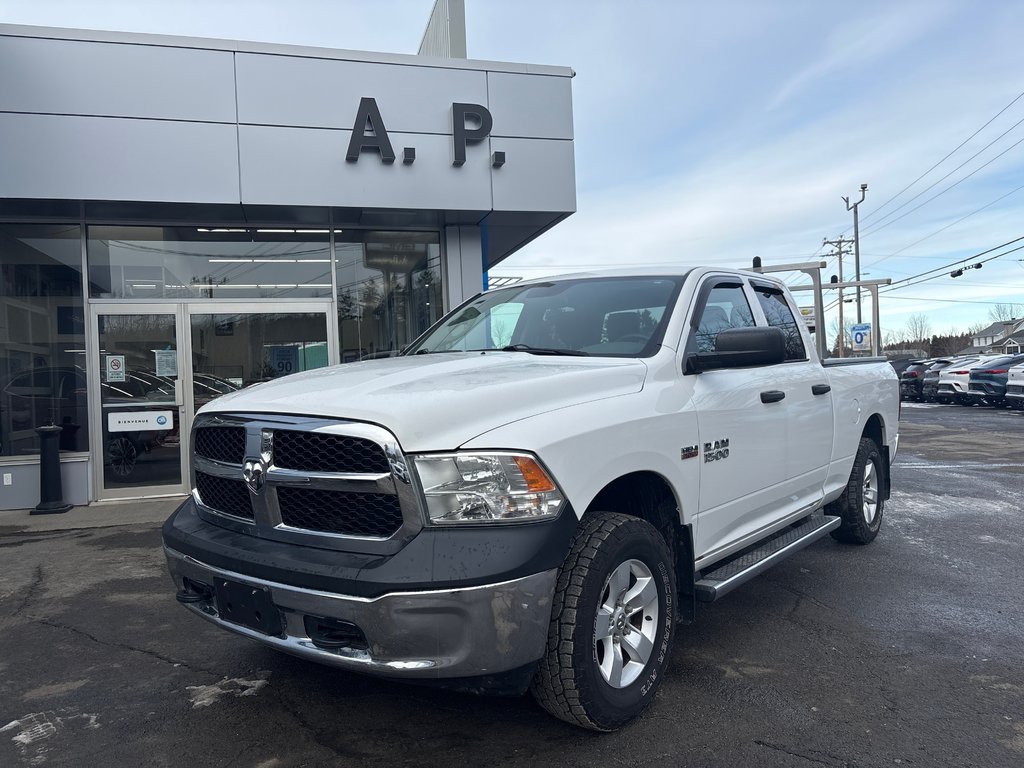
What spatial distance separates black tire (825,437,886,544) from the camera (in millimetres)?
5527

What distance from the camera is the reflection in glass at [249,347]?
30.4ft

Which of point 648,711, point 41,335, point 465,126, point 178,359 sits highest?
point 465,126

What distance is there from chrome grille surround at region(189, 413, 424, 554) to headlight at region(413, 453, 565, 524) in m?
0.06

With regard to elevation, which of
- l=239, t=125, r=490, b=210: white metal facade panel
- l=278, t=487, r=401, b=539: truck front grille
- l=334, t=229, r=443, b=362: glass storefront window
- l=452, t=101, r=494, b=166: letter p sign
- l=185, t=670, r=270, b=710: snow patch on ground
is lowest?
l=185, t=670, r=270, b=710: snow patch on ground

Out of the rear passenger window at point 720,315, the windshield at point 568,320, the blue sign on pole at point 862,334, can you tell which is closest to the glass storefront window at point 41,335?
the windshield at point 568,320

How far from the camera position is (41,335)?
8969 millimetres

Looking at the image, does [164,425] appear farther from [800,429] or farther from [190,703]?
[800,429]

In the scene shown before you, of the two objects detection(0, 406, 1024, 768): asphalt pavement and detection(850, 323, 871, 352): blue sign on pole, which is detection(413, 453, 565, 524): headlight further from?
detection(850, 323, 871, 352): blue sign on pole

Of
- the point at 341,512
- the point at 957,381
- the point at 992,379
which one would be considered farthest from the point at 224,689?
the point at 957,381

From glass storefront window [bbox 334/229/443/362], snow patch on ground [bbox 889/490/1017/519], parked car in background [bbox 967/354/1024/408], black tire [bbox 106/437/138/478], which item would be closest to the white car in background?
parked car in background [bbox 967/354/1024/408]

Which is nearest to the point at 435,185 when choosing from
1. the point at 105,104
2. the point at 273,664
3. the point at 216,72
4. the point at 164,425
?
the point at 216,72

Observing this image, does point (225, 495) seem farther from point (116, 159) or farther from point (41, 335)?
point (41, 335)

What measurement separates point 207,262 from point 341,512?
774cm

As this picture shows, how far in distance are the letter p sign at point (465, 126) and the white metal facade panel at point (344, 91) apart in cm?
9
